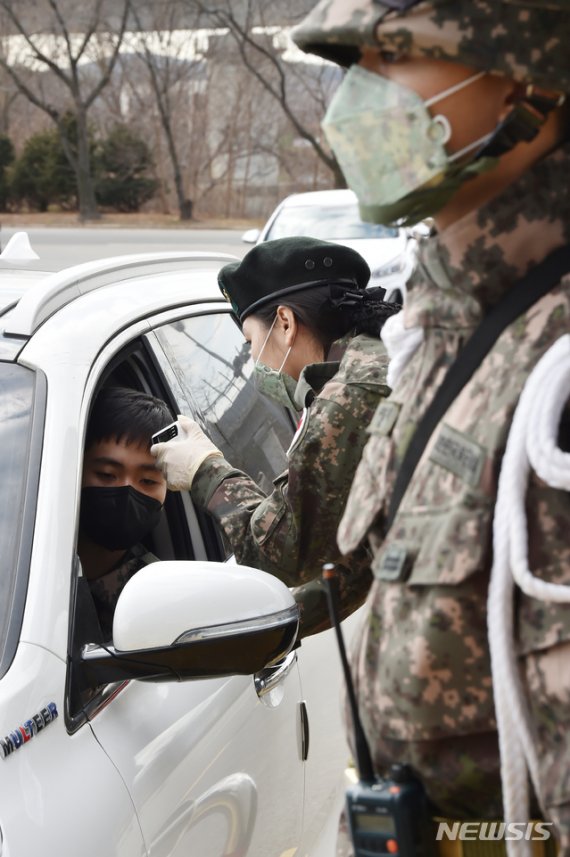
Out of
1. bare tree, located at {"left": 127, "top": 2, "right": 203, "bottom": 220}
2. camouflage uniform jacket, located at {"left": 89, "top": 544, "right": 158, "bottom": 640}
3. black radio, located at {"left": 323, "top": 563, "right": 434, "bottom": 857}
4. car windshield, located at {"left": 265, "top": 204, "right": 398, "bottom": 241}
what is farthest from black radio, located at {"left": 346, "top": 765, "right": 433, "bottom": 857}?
bare tree, located at {"left": 127, "top": 2, "right": 203, "bottom": 220}

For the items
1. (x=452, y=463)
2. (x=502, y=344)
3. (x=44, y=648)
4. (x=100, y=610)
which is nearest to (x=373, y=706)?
(x=452, y=463)

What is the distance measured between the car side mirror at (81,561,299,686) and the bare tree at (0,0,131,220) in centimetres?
3142

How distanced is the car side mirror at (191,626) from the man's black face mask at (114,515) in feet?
2.04

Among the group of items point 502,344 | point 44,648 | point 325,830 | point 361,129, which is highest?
point 361,129

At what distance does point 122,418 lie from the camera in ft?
8.55

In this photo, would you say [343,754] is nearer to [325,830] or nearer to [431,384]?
[325,830]

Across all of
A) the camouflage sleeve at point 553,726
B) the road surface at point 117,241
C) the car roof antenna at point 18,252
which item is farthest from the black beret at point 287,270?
the road surface at point 117,241

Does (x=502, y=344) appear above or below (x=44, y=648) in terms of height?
above

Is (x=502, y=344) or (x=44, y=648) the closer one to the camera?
(x=502, y=344)

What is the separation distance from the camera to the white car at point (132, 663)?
185 cm

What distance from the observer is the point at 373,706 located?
1433mm

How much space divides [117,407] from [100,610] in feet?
1.40

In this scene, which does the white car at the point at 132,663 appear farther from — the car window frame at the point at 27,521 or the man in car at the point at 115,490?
the man in car at the point at 115,490

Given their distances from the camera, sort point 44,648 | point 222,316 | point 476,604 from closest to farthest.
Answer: point 476,604 < point 44,648 < point 222,316
